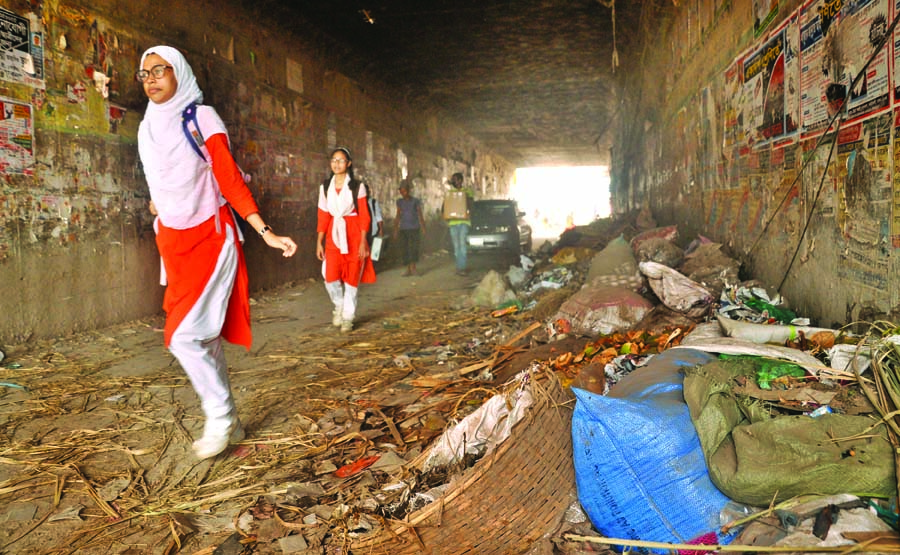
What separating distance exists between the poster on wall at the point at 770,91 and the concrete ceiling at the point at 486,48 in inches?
185

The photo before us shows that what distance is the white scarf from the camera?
247 inches

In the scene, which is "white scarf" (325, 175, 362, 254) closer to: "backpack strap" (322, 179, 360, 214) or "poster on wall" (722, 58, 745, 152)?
"backpack strap" (322, 179, 360, 214)

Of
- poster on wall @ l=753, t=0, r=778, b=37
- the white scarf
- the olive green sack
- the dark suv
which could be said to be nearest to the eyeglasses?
the olive green sack

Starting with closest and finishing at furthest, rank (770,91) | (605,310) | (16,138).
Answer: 1. (770,91)
2. (605,310)
3. (16,138)

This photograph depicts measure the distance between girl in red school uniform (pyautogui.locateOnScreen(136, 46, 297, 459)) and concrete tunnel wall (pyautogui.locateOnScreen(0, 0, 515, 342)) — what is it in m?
3.34

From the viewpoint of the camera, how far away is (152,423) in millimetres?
3656

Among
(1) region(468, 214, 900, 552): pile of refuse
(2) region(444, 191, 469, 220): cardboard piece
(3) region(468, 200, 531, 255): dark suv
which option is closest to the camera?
(1) region(468, 214, 900, 552): pile of refuse

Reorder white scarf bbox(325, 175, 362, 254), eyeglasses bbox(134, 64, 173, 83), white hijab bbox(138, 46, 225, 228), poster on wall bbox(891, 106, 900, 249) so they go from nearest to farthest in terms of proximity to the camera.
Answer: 1. poster on wall bbox(891, 106, 900, 249)
2. eyeglasses bbox(134, 64, 173, 83)
3. white hijab bbox(138, 46, 225, 228)
4. white scarf bbox(325, 175, 362, 254)

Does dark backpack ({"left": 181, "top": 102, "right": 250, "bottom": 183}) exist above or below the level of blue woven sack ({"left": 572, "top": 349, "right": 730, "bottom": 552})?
above

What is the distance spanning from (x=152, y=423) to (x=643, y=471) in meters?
3.05

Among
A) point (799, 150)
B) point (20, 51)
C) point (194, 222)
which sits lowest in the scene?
point (194, 222)

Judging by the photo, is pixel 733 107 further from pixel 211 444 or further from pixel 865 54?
pixel 211 444

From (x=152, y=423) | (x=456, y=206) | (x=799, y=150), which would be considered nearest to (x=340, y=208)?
(x=152, y=423)

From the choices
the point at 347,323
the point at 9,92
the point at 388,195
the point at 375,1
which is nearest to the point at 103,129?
the point at 9,92
